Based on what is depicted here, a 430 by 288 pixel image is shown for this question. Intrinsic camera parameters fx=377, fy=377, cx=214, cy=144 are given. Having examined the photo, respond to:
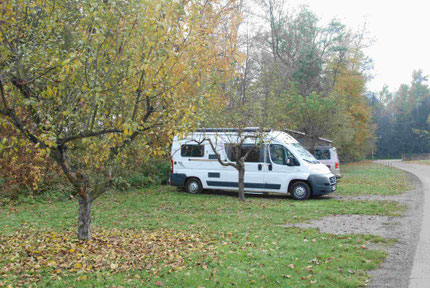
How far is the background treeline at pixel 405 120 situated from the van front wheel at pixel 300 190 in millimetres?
66969

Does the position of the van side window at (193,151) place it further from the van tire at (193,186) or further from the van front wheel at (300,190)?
the van front wheel at (300,190)

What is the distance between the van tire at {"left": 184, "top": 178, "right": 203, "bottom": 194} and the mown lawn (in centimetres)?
381

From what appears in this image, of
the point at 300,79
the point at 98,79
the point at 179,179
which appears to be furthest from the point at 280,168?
the point at 300,79

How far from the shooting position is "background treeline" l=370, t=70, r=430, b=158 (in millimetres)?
78875

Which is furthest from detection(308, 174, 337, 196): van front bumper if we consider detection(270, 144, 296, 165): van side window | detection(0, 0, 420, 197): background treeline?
detection(0, 0, 420, 197): background treeline

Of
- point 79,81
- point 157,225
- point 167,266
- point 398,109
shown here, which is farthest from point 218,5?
point 398,109

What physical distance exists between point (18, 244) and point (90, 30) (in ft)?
13.4

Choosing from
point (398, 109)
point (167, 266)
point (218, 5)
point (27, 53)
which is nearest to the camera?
point (27, 53)

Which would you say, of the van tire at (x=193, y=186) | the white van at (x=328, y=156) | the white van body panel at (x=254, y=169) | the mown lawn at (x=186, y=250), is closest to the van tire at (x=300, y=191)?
the white van body panel at (x=254, y=169)

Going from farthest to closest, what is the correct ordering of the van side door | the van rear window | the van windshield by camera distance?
the van rear window
the van windshield
the van side door

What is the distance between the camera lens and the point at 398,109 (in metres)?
87.8

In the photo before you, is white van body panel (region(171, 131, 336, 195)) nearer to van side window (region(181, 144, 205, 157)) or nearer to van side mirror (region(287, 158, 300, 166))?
van side window (region(181, 144, 205, 157))

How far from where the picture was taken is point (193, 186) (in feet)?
51.5

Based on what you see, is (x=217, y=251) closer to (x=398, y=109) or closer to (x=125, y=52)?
(x=125, y=52)
